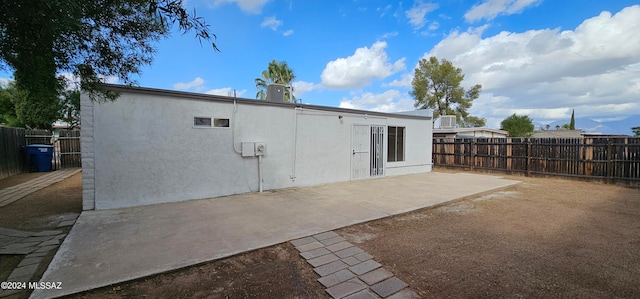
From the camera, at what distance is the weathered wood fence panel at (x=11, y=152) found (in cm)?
880

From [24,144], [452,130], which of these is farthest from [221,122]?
[452,130]

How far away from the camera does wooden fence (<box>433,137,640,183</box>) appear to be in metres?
7.88

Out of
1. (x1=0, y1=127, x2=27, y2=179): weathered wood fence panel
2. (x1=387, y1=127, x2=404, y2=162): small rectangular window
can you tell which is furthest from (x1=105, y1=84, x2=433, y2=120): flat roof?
(x1=0, y1=127, x2=27, y2=179): weathered wood fence panel

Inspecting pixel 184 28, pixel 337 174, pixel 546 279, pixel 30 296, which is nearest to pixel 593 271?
pixel 546 279

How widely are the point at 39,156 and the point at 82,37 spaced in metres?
11.1

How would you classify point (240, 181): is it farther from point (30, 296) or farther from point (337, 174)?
point (30, 296)

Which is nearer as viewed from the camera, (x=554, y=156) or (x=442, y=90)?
(x=554, y=156)

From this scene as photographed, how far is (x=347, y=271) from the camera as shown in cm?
272

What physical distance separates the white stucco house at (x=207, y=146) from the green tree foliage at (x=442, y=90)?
1697 centimetres

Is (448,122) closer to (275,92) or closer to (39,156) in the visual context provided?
(275,92)

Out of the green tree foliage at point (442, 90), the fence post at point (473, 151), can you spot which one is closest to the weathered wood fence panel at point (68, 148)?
the fence post at point (473, 151)

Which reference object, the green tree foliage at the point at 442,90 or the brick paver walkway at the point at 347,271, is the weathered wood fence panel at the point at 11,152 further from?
the green tree foliage at the point at 442,90

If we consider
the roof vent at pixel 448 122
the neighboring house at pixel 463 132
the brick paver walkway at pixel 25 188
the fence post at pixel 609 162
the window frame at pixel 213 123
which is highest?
the roof vent at pixel 448 122

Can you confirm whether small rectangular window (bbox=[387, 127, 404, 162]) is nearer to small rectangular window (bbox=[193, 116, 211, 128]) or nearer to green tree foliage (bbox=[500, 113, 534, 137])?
small rectangular window (bbox=[193, 116, 211, 128])
